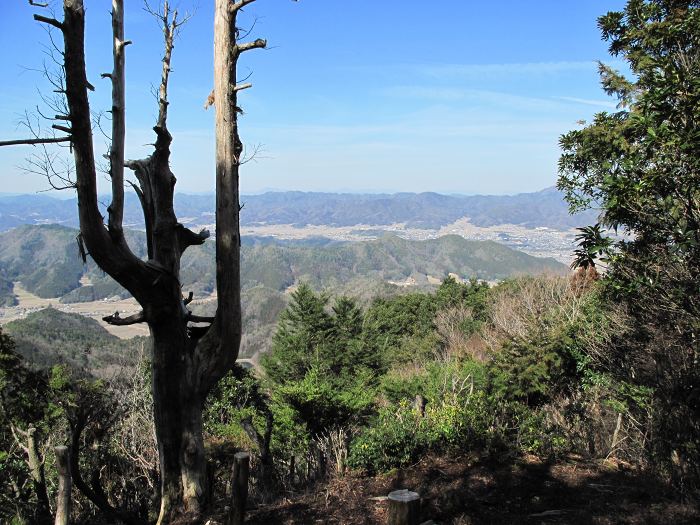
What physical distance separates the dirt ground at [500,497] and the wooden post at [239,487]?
2.66ft

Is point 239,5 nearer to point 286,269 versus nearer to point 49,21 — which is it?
point 49,21

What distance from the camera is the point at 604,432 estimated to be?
8.00m

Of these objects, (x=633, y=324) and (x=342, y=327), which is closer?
(x=633, y=324)

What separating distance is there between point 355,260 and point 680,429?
192416mm

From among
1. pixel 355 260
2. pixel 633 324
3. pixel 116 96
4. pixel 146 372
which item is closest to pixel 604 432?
pixel 633 324

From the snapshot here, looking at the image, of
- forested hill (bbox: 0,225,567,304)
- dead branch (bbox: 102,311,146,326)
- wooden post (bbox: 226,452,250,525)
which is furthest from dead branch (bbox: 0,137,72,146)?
forested hill (bbox: 0,225,567,304)

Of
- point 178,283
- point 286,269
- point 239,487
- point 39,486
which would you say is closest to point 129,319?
point 178,283

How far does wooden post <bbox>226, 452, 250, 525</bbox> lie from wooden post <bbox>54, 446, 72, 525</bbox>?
1.11 metres

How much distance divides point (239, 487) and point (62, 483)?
1.18 meters

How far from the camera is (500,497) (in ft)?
13.6

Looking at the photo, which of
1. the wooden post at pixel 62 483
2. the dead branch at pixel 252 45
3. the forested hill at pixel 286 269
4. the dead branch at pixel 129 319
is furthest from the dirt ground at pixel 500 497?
the forested hill at pixel 286 269

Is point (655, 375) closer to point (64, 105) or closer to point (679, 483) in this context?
point (679, 483)

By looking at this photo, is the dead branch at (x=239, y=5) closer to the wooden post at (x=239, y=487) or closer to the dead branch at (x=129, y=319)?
the dead branch at (x=129, y=319)

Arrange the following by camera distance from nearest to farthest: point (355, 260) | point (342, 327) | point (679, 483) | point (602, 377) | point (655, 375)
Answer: point (679, 483) < point (655, 375) < point (602, 377) < point (342, 327) < point (355, 260)
